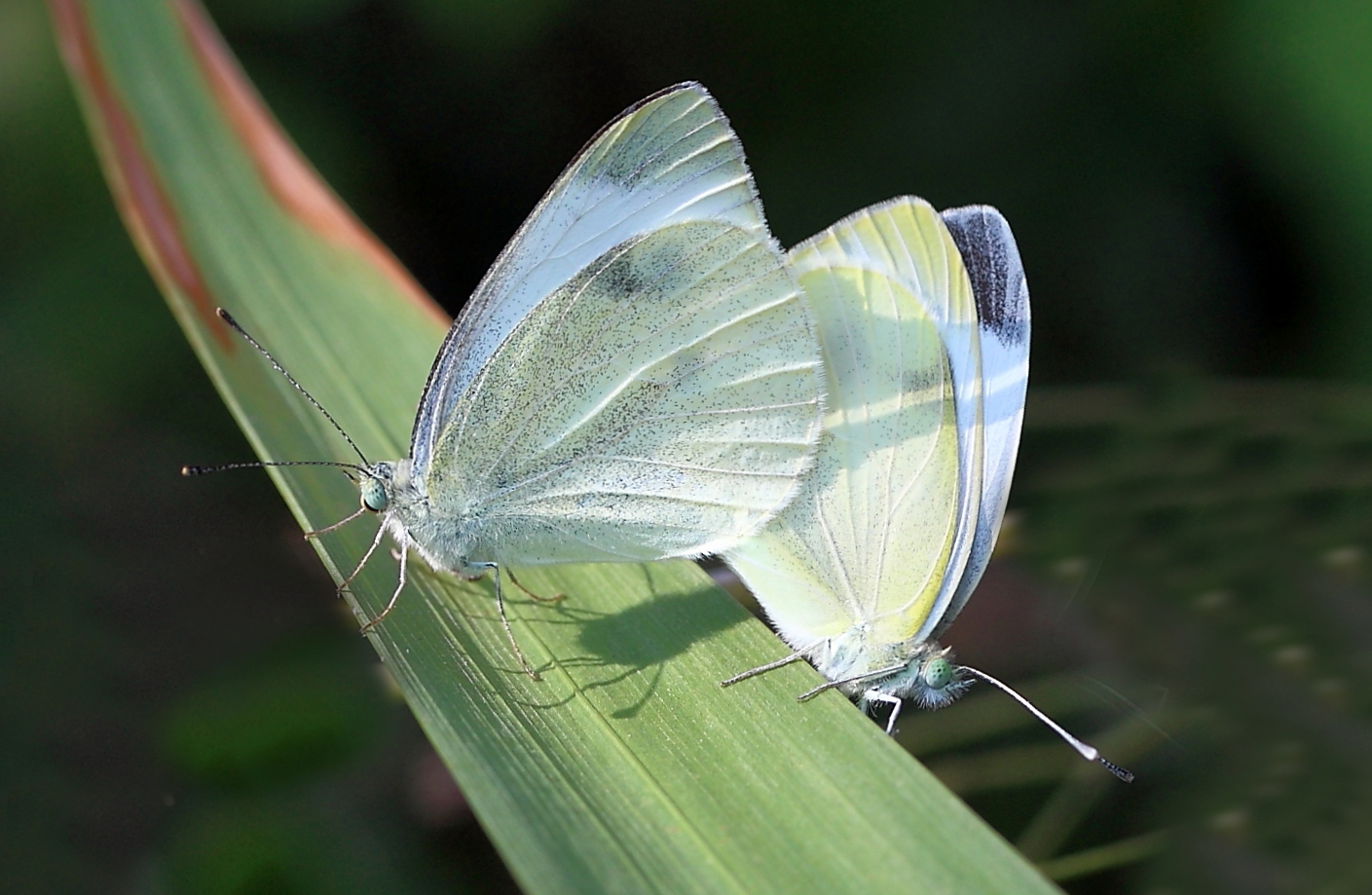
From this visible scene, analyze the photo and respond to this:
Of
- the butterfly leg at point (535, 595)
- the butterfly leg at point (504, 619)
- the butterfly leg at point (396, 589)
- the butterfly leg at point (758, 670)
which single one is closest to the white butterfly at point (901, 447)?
the butterfly leg at point (758, 670)

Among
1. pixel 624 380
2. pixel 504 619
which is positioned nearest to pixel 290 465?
pixel 504 619

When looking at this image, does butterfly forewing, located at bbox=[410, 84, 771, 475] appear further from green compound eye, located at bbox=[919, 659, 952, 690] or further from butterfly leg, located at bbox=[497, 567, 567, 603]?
green compound eye, located at bbox=[919, 659, 952, 690]

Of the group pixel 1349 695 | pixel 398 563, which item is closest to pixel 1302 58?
pixel 1349 695

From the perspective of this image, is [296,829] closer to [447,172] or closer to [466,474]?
[466,474]

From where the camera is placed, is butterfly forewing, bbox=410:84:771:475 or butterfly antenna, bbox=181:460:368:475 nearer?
butterfly antenna, bbox=181:460:368:475

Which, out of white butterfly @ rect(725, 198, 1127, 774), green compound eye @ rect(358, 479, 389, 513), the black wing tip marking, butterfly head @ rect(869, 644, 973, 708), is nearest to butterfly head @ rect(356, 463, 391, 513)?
green compound eye @ rect(358, 479, 389, 513)

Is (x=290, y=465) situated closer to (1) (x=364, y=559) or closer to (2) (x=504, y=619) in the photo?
(1) (x=364, y=559)

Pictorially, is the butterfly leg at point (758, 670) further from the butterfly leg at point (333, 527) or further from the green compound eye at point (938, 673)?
the butterfly leg at point (333, 527)
